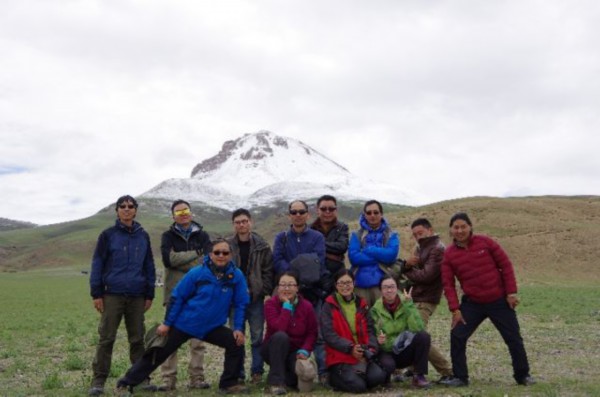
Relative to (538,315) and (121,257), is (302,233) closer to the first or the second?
(121,257)

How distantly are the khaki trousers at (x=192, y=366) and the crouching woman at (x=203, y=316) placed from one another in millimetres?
533

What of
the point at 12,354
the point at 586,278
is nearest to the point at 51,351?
the point at 12,354

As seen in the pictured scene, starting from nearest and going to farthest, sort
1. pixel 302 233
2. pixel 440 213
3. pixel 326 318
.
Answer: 1. pixel 326 318
2. pixel 302 233
3. pixel 440 213

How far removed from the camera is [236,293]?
8.80 m

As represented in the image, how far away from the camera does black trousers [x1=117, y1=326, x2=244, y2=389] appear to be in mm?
8453

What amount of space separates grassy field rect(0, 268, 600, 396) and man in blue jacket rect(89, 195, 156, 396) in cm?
74

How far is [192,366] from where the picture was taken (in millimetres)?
9336

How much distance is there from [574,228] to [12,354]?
182ft

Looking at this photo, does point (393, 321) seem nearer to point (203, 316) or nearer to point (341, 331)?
point (341, 331)

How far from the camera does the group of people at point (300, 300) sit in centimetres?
857

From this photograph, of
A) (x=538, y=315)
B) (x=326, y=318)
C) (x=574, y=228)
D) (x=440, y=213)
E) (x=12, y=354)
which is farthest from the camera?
(x=440, y=213)

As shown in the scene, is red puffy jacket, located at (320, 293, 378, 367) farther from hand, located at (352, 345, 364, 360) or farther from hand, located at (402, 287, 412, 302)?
hand, located at (402, 287, 412, 302)

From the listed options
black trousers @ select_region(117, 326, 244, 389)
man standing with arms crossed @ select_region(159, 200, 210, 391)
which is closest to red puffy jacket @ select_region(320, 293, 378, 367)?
black trousers @ select_region(117, 326, 244, 389)

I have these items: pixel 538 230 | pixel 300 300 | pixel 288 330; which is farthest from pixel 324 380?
pixel 538 230
